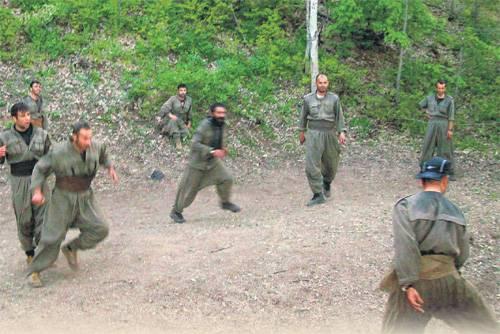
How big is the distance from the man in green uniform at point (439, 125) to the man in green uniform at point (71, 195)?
23.4ft

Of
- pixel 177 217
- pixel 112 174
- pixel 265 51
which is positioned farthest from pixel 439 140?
pixel 112 174

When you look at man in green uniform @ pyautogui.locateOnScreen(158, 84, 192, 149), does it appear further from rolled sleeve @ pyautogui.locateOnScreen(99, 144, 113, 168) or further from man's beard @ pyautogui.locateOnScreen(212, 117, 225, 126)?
rolled sleeve @ pyautogui.locateOnScreen(99, 144, 113, 168)

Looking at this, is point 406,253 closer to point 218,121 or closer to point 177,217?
point 218,121

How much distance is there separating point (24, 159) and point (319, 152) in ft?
14.9

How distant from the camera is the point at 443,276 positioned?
175 inches

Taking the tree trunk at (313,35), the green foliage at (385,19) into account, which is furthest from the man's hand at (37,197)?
the green foliage at (385,19)

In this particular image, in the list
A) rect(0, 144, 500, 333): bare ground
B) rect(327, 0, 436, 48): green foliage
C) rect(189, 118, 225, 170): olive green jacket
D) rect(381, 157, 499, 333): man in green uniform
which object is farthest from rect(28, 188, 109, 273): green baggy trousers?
rect(327, 0, 436, 48): green foliage

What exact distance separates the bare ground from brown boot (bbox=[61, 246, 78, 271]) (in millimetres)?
111

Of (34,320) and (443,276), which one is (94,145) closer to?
(34,320)

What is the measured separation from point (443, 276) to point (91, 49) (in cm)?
1262

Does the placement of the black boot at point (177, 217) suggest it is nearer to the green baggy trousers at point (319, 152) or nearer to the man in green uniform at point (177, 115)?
the green baggy trousers at point (319, 152)

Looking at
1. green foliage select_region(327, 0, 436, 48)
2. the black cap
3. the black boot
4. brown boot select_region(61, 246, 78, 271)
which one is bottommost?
the black boot

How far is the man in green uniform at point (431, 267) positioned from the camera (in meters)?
4.35

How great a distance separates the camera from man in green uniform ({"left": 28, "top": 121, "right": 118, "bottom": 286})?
673 cm
